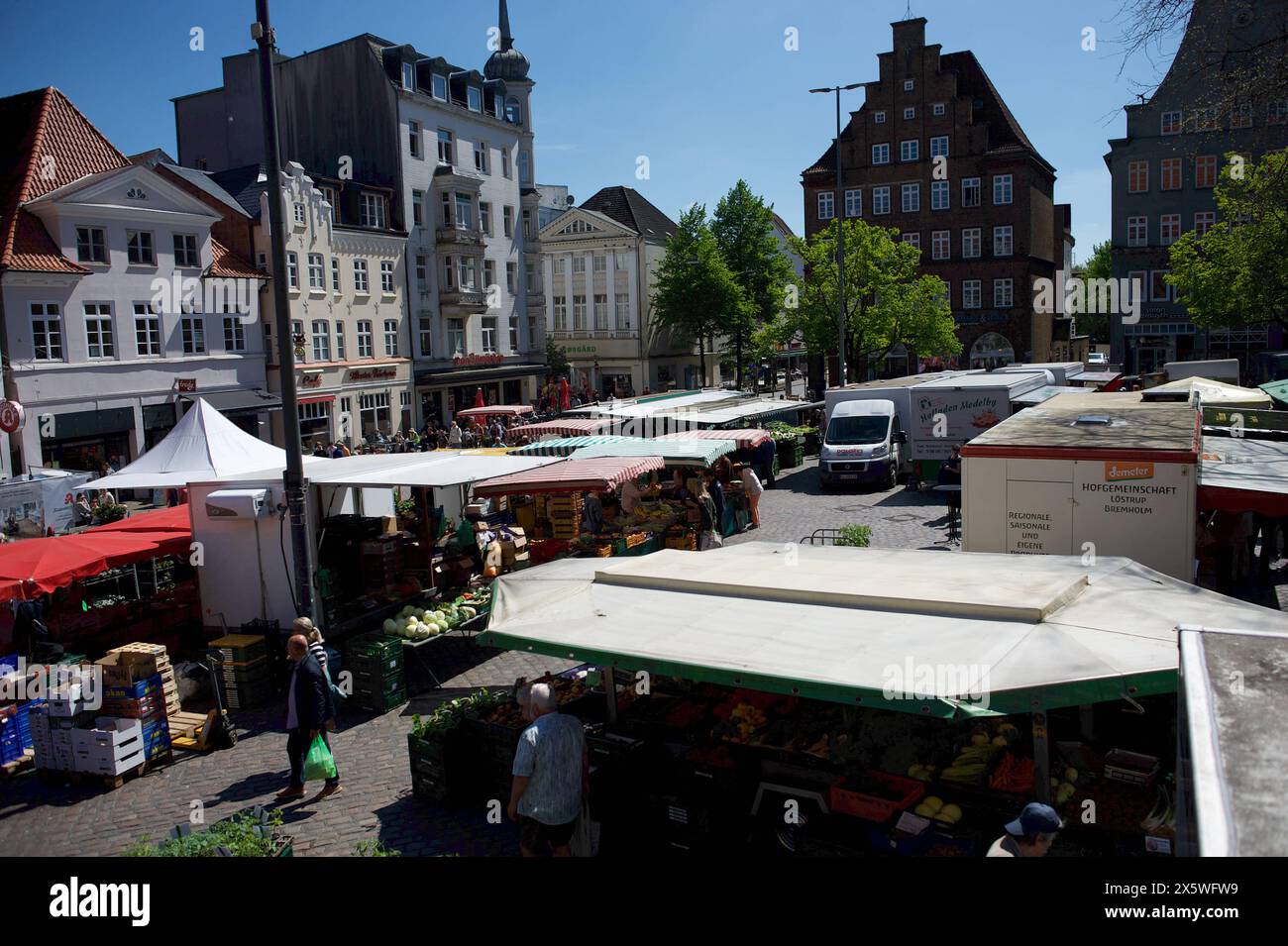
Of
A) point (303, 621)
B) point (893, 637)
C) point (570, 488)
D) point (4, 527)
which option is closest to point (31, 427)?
point (4, 527)

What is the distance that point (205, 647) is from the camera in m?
14.4

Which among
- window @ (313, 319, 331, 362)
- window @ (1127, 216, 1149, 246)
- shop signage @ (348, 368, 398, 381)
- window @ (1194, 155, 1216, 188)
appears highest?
window @ (1194, 155, 1216, 188)

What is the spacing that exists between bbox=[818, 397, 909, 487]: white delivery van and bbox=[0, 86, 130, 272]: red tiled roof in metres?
24.6

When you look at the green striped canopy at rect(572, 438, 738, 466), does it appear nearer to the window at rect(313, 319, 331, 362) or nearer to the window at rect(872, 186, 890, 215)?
the window at rect(313, 319, 331, 362)

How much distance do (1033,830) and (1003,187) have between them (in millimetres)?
63010

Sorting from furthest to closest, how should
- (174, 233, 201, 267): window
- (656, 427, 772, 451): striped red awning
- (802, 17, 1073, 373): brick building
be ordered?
(802, 17, 1073, 373): brick building → (174, 233, 201, 267): window → (656, 427, 772, 451): striped red awning

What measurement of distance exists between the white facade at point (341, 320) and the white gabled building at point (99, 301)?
370 centimetres

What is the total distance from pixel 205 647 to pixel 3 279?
836 inches

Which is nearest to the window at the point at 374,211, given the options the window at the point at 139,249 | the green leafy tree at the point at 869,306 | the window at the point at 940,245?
the window at the point at 139,249

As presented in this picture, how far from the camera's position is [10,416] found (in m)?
27.0

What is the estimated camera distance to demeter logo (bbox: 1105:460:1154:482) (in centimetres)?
1206

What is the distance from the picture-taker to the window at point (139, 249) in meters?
33.7

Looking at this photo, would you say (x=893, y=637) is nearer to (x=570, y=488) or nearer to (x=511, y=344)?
(x=570, y=488)

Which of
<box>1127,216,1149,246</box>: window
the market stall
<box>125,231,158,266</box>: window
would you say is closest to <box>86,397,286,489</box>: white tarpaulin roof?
the market stall
